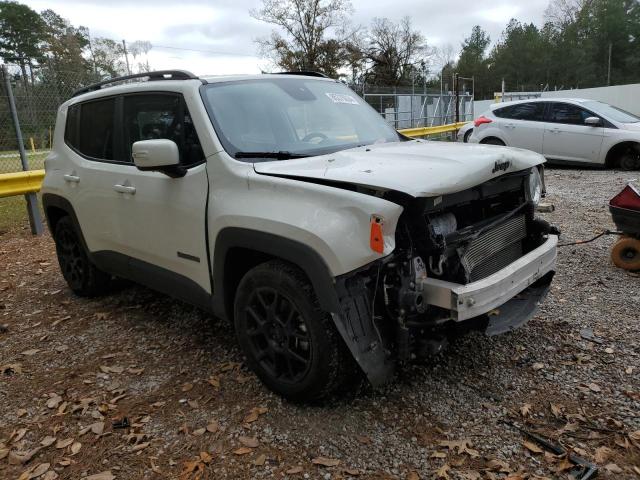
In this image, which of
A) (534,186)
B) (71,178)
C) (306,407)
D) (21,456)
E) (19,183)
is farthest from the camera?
(19,183)

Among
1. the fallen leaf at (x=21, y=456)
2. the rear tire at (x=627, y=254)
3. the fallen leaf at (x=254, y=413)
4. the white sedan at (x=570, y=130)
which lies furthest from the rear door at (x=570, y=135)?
the fallen leaf at (x=21, y=456)

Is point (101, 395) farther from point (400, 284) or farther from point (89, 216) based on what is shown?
point (400, 284)

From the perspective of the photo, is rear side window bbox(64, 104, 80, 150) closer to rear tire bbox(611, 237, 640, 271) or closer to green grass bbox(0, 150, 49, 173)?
green grass bbox(0, 150, 49, 173)

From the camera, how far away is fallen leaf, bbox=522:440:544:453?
2.59 metres

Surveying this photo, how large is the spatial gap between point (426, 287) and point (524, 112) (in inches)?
403

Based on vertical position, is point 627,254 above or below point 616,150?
below

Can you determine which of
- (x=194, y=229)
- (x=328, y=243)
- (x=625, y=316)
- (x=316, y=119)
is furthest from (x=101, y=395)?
(x=625, y=316)

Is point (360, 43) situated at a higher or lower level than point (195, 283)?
higher

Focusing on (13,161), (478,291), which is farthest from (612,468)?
(13,161)

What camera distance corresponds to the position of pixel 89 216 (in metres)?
4.37

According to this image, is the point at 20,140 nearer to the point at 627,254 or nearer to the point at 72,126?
the point at 72,126

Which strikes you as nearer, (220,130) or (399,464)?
(399,464)

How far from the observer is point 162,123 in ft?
11.8

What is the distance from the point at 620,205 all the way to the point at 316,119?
Result: 3.06 metres
